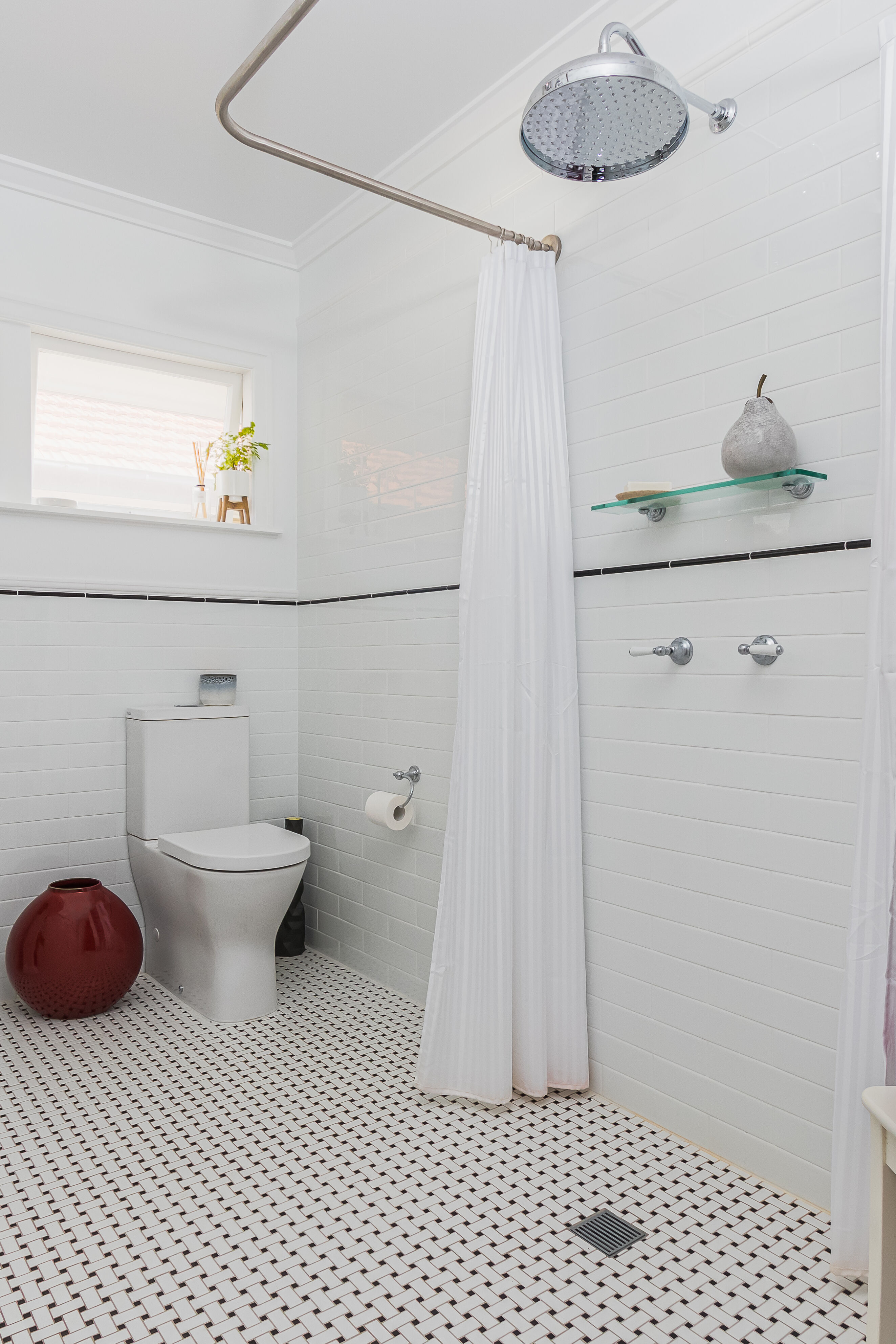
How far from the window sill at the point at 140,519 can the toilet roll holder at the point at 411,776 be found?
115cm

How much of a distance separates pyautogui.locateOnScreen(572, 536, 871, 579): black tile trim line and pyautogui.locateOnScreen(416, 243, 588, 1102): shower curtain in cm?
8

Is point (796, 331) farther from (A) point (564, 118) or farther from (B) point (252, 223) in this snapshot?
(B) point (252, 223)

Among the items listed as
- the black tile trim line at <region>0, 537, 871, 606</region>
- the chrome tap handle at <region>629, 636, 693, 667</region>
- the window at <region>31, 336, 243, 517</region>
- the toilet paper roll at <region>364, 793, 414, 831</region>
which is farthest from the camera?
the window at <region>31, 336, 243, 517</region>

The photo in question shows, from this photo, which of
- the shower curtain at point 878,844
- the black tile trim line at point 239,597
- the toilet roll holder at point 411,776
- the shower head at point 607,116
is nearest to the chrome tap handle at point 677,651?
the shower curtain at point 878,844

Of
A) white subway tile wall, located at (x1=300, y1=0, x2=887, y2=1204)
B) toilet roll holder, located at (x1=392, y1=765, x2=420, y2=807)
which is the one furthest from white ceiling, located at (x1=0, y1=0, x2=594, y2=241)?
toilet roll holder, located at (x1=392, y1=765, x2=420, y2=807)

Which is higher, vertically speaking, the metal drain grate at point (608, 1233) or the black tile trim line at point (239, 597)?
the black tile trim line at point (239, 597)

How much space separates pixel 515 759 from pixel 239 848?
3.11 feet

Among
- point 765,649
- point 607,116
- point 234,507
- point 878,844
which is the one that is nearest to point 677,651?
point 765,649

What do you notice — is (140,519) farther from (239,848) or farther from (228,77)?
(228,77)

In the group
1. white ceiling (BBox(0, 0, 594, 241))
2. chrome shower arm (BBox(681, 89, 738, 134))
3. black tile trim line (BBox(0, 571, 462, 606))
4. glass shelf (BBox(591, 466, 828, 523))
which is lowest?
black tile trim line (BBox(0, 571, 462, 606))

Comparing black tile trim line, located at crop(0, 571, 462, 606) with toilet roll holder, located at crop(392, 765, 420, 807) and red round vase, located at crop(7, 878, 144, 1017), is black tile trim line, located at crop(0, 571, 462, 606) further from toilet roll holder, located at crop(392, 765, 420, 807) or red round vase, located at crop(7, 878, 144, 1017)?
red round vase, located at crop(7, 878, 144, 1017)

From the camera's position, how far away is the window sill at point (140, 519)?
2.85 meters

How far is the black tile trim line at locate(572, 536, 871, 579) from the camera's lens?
165cm

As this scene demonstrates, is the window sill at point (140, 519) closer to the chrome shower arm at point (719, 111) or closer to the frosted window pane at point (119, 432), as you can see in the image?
the frosted window pane at point (119, 432)
